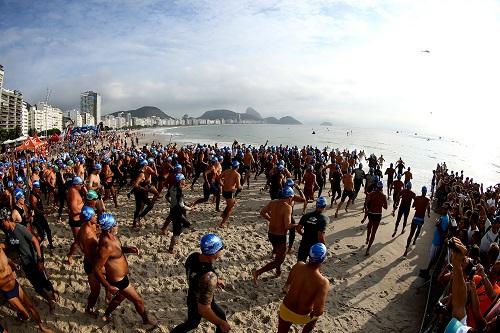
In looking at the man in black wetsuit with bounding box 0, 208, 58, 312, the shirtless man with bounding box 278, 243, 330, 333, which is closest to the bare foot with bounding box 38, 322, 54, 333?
the man in black wetsuit with bounding box 0, 208, 58, 312

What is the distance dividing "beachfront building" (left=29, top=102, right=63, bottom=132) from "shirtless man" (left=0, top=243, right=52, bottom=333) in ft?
393

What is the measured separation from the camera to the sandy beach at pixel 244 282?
15.2 ft

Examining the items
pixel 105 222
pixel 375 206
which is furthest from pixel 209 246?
pixel 375 206

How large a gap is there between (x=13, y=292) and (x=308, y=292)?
3566 millimetres

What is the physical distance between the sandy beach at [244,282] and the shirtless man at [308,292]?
1.29 metres

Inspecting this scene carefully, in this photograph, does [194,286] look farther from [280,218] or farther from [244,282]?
[244,282]

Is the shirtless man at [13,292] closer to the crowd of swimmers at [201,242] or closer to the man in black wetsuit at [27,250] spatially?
the crowd of swimmers at [201,242]

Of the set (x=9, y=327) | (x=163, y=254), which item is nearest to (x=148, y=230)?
(x=163, y=254)

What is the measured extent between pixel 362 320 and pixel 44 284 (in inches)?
193

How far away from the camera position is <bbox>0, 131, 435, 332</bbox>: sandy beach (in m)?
4.63

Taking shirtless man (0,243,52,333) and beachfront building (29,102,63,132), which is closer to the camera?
shirtless man (0,243,52,333)

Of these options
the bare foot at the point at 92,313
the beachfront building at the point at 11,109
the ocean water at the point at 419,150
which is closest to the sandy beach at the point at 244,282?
the bare foot at the point at 92,313

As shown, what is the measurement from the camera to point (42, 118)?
131 meters

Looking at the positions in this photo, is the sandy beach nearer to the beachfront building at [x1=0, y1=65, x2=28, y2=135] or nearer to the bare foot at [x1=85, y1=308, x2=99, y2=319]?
the bare foot at [x1=85, y1=308, x2=99, y2=319]
